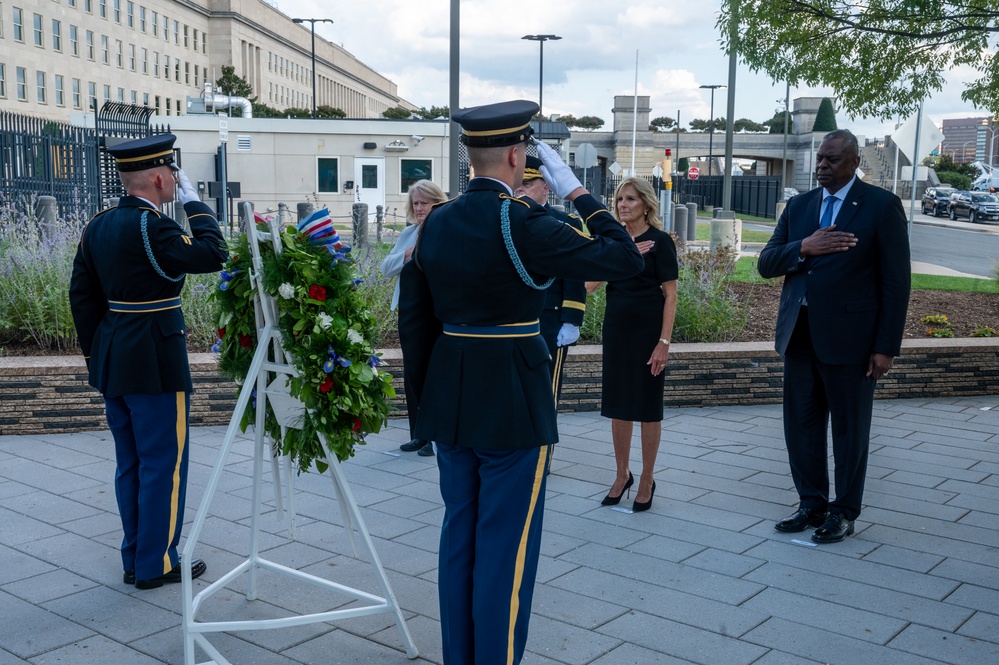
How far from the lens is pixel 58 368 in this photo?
25.6 feet

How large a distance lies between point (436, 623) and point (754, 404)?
5.48m

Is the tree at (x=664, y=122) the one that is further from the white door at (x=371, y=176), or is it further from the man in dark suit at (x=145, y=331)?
the man in dark suit at (x=145, y=331)

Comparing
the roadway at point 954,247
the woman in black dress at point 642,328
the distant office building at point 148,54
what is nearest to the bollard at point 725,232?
the roadway at point 954,247

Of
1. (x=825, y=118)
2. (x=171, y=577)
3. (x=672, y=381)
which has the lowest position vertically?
(x=171, y=577)

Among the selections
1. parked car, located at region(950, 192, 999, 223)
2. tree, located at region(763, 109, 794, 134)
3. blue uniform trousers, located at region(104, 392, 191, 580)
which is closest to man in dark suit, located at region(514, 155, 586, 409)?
blue uniform trousers, located at region(104, 392, 191, 580)

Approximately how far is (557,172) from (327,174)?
39.3 metres

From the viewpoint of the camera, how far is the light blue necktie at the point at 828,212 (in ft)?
18.4

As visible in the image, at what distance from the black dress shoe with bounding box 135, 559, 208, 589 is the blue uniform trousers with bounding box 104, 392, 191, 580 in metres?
0.03

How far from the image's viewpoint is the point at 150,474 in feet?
15.9

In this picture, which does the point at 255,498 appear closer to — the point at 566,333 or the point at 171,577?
the point at 171,577

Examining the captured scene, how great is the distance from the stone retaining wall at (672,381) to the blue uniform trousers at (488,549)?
4.69 m

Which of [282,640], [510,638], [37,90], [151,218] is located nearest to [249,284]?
[151,218]

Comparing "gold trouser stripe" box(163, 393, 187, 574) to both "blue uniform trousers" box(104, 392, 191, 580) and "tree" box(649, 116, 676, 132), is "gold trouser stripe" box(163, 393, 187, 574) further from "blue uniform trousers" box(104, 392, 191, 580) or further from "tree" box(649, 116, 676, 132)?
"tree" box(649, 116, 676, 132)

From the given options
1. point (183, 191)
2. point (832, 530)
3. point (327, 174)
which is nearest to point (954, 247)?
point (327, 174)
